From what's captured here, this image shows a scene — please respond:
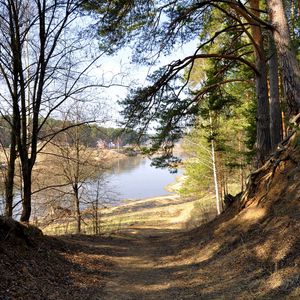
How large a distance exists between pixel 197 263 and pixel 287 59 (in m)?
5.28

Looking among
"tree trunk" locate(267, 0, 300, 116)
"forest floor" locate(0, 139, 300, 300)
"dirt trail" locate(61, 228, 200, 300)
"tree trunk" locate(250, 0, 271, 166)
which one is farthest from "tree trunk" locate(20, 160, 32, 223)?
"tree trunk" locate(267, 0, 300, 116)

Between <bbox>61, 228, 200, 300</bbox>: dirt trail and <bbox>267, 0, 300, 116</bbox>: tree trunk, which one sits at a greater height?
<bbox>267, 0, 300, 116</bbox>: tree trunk

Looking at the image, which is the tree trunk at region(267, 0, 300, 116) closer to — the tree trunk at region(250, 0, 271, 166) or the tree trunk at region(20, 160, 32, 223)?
the tree trunk at region(250, 0, 271, 166)

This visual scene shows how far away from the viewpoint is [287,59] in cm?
840

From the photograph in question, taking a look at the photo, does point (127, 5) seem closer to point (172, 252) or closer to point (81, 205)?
point (172, 252)

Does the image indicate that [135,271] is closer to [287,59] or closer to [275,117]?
[275,117]

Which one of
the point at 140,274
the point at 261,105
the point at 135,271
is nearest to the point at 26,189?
the point at 135,271

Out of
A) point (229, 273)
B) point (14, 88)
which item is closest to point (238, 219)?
point (229, 273)

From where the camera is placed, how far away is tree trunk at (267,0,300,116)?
8.35m

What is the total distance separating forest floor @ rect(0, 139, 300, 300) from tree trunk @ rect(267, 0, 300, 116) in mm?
1392

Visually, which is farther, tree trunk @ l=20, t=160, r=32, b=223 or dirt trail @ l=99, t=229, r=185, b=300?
tree trunk @ l=20, t=160, r=32, b=223

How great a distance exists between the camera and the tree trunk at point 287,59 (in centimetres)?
835

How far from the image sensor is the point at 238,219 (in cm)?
911

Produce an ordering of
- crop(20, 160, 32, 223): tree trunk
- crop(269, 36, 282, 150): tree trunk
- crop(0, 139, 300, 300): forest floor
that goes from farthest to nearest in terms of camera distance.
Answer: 1. crop(269, 36, 282, 150): tree trunk
2. crop(20, 160, 32, 223): tree trunk
3. crop(0, 139, 300, 300): forest floor
